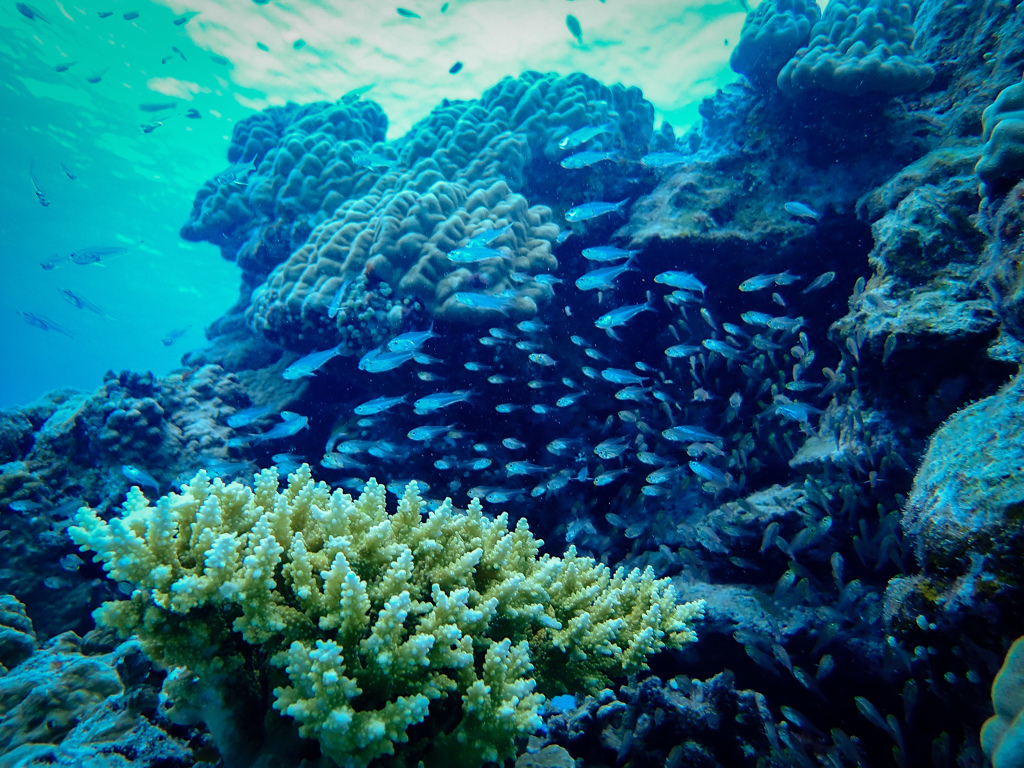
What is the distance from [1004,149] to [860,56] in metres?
4.96

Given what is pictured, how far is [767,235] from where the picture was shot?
6.45 metres

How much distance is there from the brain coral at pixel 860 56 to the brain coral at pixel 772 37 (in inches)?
13.0

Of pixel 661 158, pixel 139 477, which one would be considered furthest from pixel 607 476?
pixel 139 477

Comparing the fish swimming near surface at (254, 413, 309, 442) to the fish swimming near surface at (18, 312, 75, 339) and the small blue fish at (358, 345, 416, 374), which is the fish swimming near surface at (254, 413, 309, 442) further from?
the fish swimming near surface at (18, 312, 75, 339)

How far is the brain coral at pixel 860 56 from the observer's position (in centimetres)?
624

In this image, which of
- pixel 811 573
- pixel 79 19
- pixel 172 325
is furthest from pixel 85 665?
pixel 172 325

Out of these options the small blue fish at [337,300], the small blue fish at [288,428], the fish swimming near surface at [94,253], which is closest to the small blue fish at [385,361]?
the small blue fish at [337,300]

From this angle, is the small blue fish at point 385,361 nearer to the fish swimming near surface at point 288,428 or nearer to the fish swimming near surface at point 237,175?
the fish swimming near surface at point 288,428

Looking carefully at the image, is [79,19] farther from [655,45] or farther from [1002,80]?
[1002,80]

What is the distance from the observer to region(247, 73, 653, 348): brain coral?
6.36m

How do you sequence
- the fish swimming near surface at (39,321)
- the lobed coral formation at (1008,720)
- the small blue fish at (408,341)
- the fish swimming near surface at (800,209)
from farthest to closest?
1. the fish swimming near surface at (39,321)
2. the fish swimming near surface at (800,209)
3. the small blue fish at (408,341)
4. the lobed coral formation at (1008,720)

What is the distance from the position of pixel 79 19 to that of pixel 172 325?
74.0 metres

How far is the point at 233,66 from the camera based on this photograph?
17656mm

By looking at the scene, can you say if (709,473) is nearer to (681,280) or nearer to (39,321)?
(681,280)
